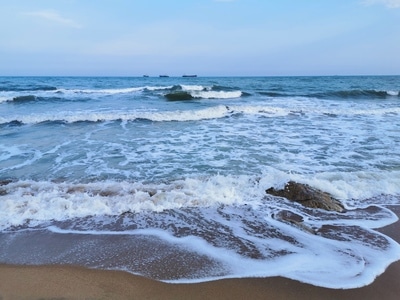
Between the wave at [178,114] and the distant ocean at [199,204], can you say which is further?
the wave at [178,114]

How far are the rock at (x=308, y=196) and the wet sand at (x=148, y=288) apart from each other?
167cm

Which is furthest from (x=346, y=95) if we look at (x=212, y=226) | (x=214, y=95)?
(x=212, y=226)

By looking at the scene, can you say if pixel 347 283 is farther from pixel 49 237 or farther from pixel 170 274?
pixel 49 237

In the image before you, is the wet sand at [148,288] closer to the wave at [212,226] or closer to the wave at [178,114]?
the wave at [212,226]

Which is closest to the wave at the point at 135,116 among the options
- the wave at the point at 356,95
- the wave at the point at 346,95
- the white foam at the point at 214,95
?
the white foam at the point at 214,95

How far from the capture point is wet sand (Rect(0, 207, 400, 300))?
2799mm

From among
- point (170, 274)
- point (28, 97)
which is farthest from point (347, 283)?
point (28, 97)

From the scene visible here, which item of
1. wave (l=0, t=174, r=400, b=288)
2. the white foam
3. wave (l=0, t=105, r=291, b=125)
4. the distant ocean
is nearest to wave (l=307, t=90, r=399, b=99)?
the white foam

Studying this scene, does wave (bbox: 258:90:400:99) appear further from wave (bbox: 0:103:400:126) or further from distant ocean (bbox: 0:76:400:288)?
distant ocean (bbox: 0:76:400:288)

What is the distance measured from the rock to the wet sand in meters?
1.67

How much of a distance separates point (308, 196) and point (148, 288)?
3.09 meters

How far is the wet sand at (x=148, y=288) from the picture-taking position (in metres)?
2.80

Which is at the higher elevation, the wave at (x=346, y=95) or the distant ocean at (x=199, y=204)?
the wave at (x=346, y=95)

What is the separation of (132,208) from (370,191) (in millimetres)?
4100
